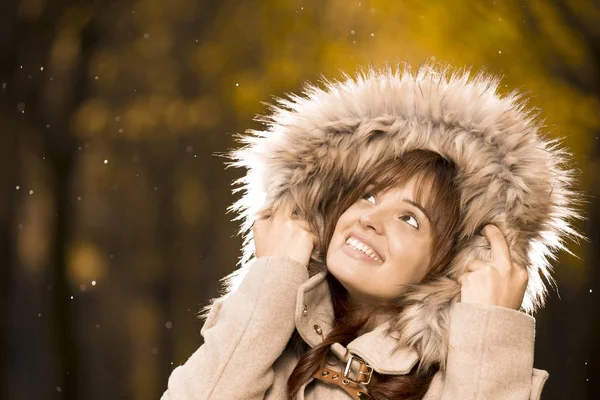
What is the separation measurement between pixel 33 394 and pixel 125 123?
108 centimetres

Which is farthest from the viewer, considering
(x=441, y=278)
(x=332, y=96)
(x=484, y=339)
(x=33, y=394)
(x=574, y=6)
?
(x=574, y=6)

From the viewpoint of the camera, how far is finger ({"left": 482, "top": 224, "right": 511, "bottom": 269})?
3.95 ft

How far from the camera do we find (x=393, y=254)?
124cm

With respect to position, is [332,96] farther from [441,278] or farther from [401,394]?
[401,394]

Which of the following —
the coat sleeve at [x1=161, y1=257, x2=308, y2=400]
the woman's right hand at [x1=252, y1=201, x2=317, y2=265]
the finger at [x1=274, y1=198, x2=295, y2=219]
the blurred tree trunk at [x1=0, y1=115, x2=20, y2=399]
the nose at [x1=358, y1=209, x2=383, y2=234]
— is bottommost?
the blurred tree trunk at [x1=0, y1=115, x2=20, y2=399]

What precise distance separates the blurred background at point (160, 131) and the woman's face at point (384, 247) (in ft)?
6.06

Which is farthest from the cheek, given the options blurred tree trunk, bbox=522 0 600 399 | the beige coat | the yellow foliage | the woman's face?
the yellow foliage

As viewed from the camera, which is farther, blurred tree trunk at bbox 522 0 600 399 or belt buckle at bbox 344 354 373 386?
blurred tree trunk at bbox 522 0 600 399

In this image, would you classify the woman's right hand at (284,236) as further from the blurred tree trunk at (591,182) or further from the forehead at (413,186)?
the blurred tree trunk at (591,182)

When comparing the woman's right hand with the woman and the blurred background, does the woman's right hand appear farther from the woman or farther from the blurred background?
the blurred background

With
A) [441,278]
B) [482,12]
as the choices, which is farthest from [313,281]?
[482,12]

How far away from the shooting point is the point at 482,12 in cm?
325

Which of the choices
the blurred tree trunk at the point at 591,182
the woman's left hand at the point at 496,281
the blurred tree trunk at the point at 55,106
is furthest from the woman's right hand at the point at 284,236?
the blurred tree trunk at the point at 55,106

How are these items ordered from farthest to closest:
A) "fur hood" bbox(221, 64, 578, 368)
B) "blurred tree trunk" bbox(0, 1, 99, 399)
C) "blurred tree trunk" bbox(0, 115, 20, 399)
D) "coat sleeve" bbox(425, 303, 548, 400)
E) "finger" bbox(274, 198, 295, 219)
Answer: "blurred tree trunk" bbox(0, 1, 99, 399) < "blurred tree trunk" bbox(0, 115, 20, 399) < "finger" bbox(274, 198, 295, 219) < "fur hood" bbox(221, 64, 578, 368) < "coat sleeve" bbox(425, 303, 548, 400)
